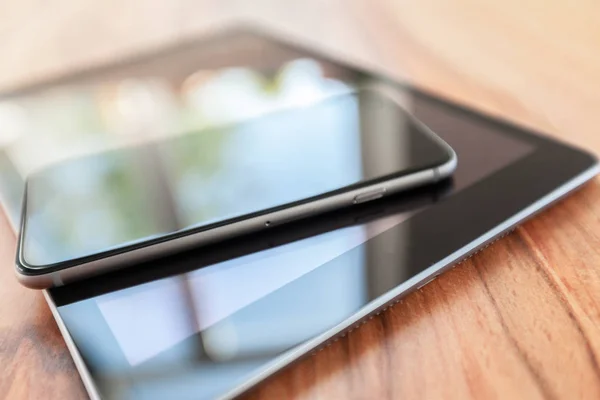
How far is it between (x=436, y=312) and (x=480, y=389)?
0.05 m

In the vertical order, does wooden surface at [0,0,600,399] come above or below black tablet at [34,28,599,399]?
below

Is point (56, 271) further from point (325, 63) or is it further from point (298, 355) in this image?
point (325, 63)

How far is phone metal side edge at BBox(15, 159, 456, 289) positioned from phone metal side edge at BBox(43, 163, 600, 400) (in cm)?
1

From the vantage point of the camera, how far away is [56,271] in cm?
29

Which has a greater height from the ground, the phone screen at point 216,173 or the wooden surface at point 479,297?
the phone screen at point 216,173

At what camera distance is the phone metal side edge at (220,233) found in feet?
0.97

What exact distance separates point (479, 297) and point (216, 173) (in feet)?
0.55

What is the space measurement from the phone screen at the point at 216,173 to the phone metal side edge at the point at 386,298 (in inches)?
1.7

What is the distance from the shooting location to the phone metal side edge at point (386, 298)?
0.84 feet

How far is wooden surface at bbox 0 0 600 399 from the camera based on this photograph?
0.26 meters

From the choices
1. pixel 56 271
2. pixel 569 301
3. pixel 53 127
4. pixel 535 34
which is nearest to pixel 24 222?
pixel 56 271

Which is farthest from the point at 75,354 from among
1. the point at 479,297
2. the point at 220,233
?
the point at 479,297

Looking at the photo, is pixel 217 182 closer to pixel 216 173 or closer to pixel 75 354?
pixel 216 173

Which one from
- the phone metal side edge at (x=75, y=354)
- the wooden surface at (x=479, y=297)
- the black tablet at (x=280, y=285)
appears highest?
the phone metal side edge at (x=75, y=354)
